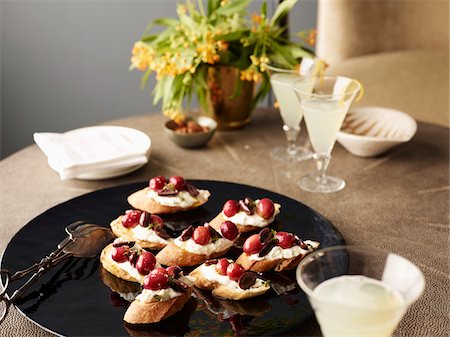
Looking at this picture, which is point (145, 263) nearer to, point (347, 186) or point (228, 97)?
point (347, 186)

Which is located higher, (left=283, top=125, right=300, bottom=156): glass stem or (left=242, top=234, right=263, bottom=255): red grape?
(left=242, top=234, right=263, bottom=255): red grape

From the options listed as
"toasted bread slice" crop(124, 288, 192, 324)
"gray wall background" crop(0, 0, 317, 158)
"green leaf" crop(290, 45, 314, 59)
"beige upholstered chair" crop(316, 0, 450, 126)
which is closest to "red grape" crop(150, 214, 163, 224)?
"toasted bread slice" crop(124, 288, 192, 324)

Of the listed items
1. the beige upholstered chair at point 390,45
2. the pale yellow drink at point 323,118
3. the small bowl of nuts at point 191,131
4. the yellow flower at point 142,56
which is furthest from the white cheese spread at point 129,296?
the beige upholstered chair at point 390,45

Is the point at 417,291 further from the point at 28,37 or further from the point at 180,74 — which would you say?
the point at 28,37

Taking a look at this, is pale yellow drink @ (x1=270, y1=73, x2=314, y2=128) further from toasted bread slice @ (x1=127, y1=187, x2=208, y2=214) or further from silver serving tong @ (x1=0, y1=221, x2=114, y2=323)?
silver serving tong @ (x1=0, y1=221, x2=114, y2=323)

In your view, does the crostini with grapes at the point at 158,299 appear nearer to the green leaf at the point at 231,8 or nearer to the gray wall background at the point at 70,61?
the green leaf at the point at 231,8

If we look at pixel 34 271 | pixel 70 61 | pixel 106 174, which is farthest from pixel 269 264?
pixel 70 61
